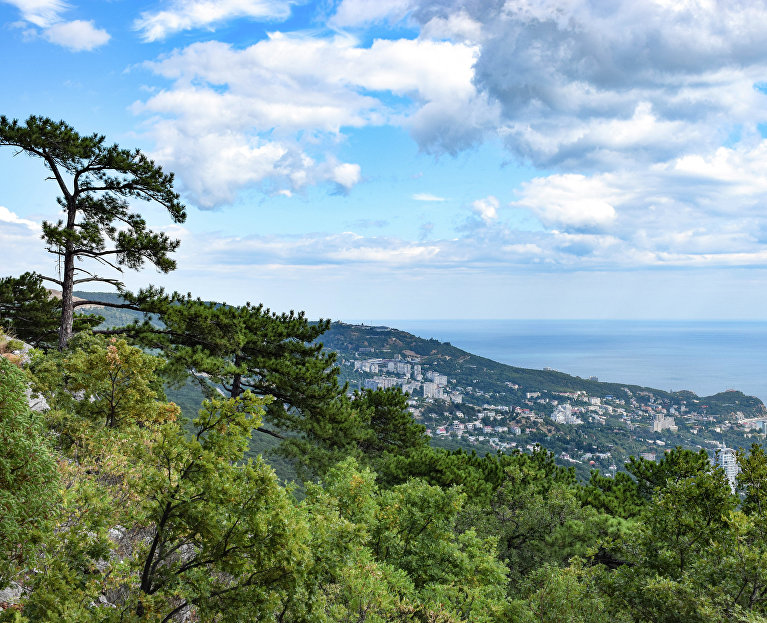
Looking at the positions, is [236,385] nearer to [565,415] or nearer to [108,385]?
[108,385]

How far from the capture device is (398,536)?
10.2 meters

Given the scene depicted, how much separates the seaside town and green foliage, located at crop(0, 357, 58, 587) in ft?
202

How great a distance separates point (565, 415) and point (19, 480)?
11339cm

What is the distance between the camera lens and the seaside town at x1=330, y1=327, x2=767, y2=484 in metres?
88.4

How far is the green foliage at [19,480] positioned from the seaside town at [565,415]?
2427 inches

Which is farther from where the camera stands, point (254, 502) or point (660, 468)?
point (660, 468)

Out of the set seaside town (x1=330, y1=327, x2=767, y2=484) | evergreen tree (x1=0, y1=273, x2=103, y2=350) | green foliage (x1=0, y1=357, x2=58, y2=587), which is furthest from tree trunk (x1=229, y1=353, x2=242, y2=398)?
seaside town (x1=330, y1=327, x2=767, y2=484)

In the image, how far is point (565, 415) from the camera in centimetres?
10950

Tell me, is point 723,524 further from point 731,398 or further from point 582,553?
point 731,398

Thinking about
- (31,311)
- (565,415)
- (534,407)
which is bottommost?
(534,407)

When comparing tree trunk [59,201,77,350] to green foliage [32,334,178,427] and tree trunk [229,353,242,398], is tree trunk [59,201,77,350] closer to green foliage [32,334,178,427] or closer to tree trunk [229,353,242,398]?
tree trunk [229,353,242,398]

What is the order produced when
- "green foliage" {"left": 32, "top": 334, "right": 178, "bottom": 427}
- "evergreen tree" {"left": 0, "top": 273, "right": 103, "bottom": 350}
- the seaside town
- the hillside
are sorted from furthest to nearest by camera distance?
1. the hillside
2. the seaside town
3. "evergreen tree" {"left": 0, "top": 273, "right": 103, "bottom": 350}
4. "green foliage" {"left": 32, "top": 334, "right": 178, "bottom": 427}

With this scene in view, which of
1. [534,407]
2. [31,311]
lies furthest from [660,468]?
[534,407]

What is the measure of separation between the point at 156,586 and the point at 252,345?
54.9ft
